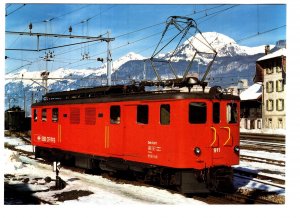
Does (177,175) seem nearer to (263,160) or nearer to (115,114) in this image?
(115,114)

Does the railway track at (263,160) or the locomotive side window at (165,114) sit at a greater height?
the locomotive side window at (165,114)

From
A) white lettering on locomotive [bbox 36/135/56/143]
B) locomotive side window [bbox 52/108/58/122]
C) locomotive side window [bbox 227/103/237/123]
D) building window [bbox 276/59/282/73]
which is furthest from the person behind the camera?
building window [bbox 276/59/282/73]

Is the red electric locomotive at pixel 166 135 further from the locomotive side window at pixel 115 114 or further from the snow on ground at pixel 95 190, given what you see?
the snow on ground at pixel 95 190

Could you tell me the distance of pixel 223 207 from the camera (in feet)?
41.1

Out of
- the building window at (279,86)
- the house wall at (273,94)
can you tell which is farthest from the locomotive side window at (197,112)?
the building window at (279,86)

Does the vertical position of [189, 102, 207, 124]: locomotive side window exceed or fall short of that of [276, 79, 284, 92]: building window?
it falls short

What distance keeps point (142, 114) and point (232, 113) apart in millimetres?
3234

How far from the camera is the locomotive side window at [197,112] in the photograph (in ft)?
45.3

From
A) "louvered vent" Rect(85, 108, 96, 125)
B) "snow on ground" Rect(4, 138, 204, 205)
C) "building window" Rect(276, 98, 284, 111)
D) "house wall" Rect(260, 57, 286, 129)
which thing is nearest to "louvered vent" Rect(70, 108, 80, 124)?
"louvered vent" Rect(85, 108, 96, 125)

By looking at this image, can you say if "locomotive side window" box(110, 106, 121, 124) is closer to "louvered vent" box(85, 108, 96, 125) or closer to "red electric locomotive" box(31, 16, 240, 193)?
"red electric locomotive" box(31, 16, 240, 193)

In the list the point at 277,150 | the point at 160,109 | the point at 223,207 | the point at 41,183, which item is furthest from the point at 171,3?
the point at 277,150

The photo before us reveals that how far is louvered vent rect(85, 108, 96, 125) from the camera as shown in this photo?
1788cm

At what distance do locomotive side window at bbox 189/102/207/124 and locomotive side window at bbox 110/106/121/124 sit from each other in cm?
351
